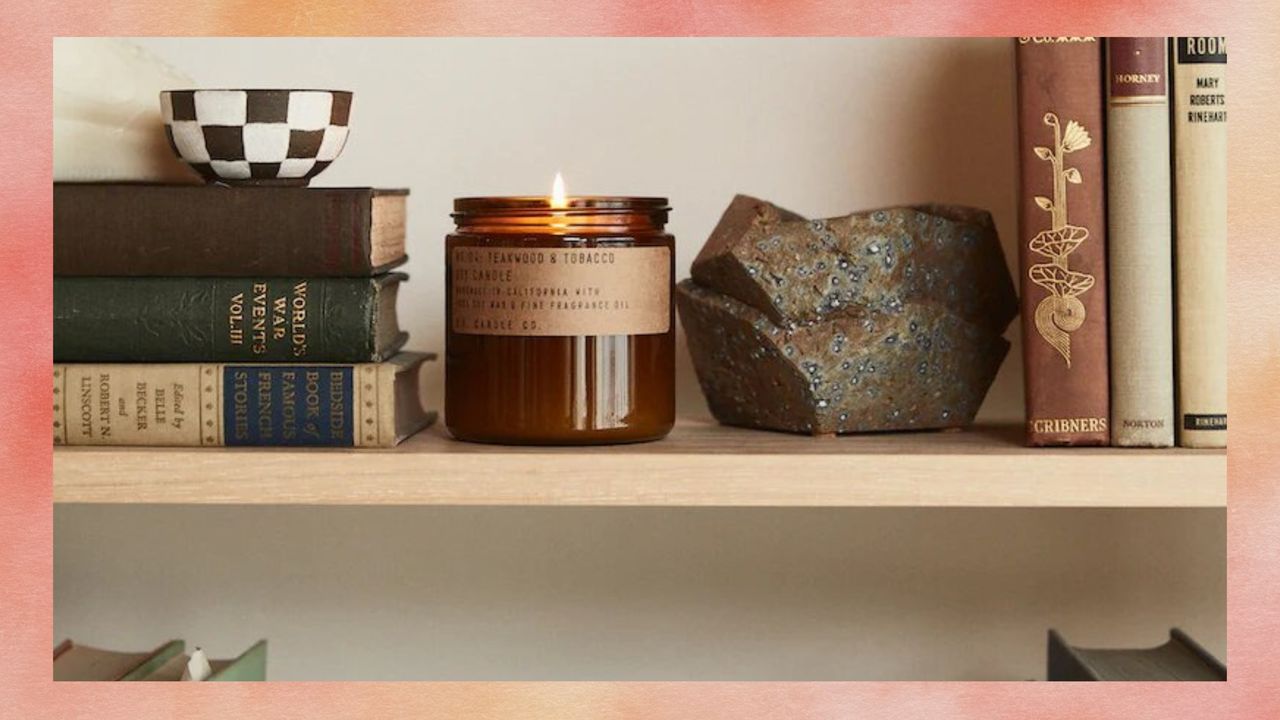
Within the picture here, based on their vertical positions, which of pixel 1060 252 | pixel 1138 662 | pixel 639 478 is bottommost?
pixel 1138 662

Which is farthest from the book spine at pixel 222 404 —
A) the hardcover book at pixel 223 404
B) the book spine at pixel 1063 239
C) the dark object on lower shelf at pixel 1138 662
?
the dark object on lower shelf at pixel 1138 662

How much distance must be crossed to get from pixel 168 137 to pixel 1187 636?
0.65 m

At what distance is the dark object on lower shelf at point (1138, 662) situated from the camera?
0.81 metres

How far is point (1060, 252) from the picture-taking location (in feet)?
2.31

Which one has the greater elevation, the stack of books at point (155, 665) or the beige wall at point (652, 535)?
the beige wall at point (652, 535)

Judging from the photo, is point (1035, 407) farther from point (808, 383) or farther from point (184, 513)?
point (184, 513)

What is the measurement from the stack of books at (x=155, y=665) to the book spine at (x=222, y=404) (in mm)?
160

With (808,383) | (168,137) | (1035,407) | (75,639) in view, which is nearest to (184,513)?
(75,639)

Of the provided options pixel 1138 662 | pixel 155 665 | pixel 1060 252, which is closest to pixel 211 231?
pixel 155 665

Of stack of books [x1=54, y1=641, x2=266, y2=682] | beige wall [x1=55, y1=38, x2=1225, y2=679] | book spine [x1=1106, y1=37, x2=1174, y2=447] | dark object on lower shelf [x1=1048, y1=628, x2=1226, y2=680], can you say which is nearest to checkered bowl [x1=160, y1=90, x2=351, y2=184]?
beige wall [x1=55, y1=38, x2=1225, y2=679]

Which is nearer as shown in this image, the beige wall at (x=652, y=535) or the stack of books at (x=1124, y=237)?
the stack of books at (x=1124, y=237)

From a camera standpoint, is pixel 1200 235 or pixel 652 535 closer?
pixel 1200 235

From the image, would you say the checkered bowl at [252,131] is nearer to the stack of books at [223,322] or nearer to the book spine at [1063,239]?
the stack of books at [223,322]

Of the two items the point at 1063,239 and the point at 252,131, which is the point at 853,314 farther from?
the point at 252,131
